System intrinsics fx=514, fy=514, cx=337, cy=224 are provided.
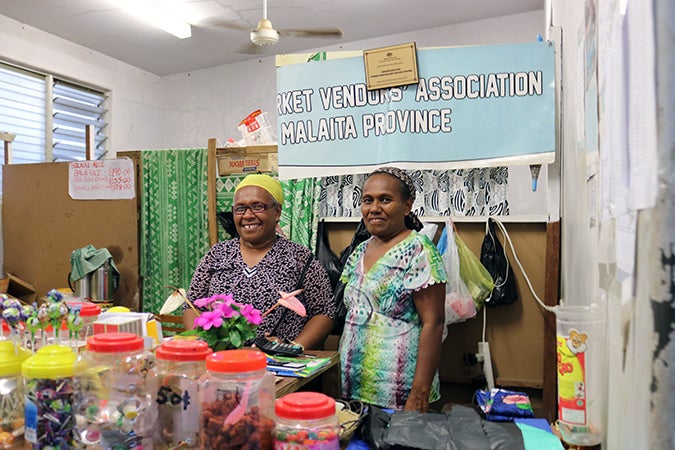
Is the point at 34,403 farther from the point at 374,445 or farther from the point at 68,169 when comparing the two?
the point at 68,169

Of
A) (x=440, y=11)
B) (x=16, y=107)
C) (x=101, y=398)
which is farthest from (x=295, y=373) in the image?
(x=16, y=107)

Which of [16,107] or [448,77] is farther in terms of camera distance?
[16,107]

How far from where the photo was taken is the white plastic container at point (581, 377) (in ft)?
3.13

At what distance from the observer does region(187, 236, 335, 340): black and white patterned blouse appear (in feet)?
6.71

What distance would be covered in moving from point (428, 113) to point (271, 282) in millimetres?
910

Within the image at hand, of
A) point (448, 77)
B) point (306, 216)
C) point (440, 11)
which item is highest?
point (440, 11)

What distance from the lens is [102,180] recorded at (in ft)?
12.6

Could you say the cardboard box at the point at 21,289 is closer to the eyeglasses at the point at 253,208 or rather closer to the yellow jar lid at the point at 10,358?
the eyeglasses at the point at 253,208

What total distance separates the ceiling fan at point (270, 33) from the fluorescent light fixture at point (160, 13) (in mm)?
603

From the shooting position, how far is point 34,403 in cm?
106

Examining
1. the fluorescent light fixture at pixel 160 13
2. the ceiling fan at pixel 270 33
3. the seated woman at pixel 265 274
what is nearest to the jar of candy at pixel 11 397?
the seated woman at pixel 265 274

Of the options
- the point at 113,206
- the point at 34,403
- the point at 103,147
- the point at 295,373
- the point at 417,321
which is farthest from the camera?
the point at 103,147

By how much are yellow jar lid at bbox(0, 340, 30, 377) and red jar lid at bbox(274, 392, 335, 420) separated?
63cm

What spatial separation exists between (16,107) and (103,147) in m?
1.06
